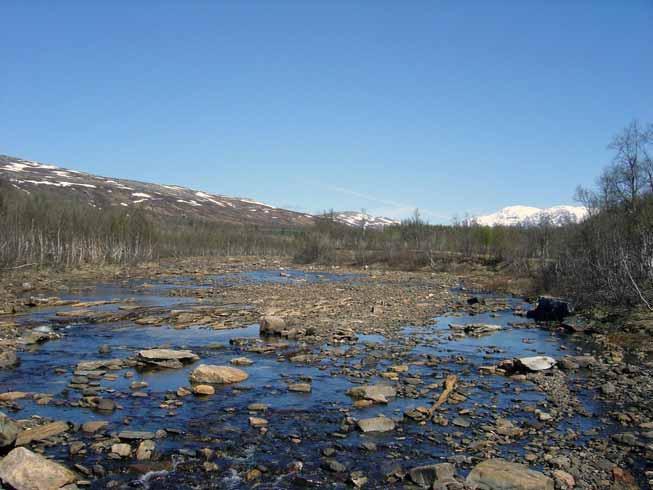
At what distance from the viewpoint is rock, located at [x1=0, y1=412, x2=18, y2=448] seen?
822 centimetres

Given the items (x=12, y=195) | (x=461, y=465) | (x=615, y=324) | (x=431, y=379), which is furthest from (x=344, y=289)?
(x=12, y=195)

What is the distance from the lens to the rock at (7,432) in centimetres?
822

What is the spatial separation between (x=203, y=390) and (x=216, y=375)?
110 cm

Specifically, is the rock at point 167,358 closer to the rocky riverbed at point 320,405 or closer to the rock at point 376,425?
the rocky riverbed at point 320,405

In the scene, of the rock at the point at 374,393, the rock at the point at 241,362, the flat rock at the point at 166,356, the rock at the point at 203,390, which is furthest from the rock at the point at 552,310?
the rock at the point at 203,390

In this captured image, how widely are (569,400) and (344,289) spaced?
2849cm

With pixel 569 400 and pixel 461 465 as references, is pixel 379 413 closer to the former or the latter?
pixel 461 465

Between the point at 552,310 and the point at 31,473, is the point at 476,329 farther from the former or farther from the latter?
the point at 31,473

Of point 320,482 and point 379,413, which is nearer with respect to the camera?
point 320,482

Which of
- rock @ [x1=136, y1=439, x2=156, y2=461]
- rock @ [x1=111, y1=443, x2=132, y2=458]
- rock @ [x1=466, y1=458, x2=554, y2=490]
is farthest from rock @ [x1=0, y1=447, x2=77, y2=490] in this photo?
rock @ [x1=466, y1=458, x2=554, y2=490]

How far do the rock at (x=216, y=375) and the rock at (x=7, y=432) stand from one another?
4.92 metres

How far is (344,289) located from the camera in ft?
132

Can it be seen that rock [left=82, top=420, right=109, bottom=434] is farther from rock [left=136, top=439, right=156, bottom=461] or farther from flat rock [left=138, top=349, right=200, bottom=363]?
flat rock [left=138, top=349, right=200, bottom=363]

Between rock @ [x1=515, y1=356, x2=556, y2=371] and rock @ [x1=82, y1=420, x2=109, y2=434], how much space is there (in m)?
11.0
